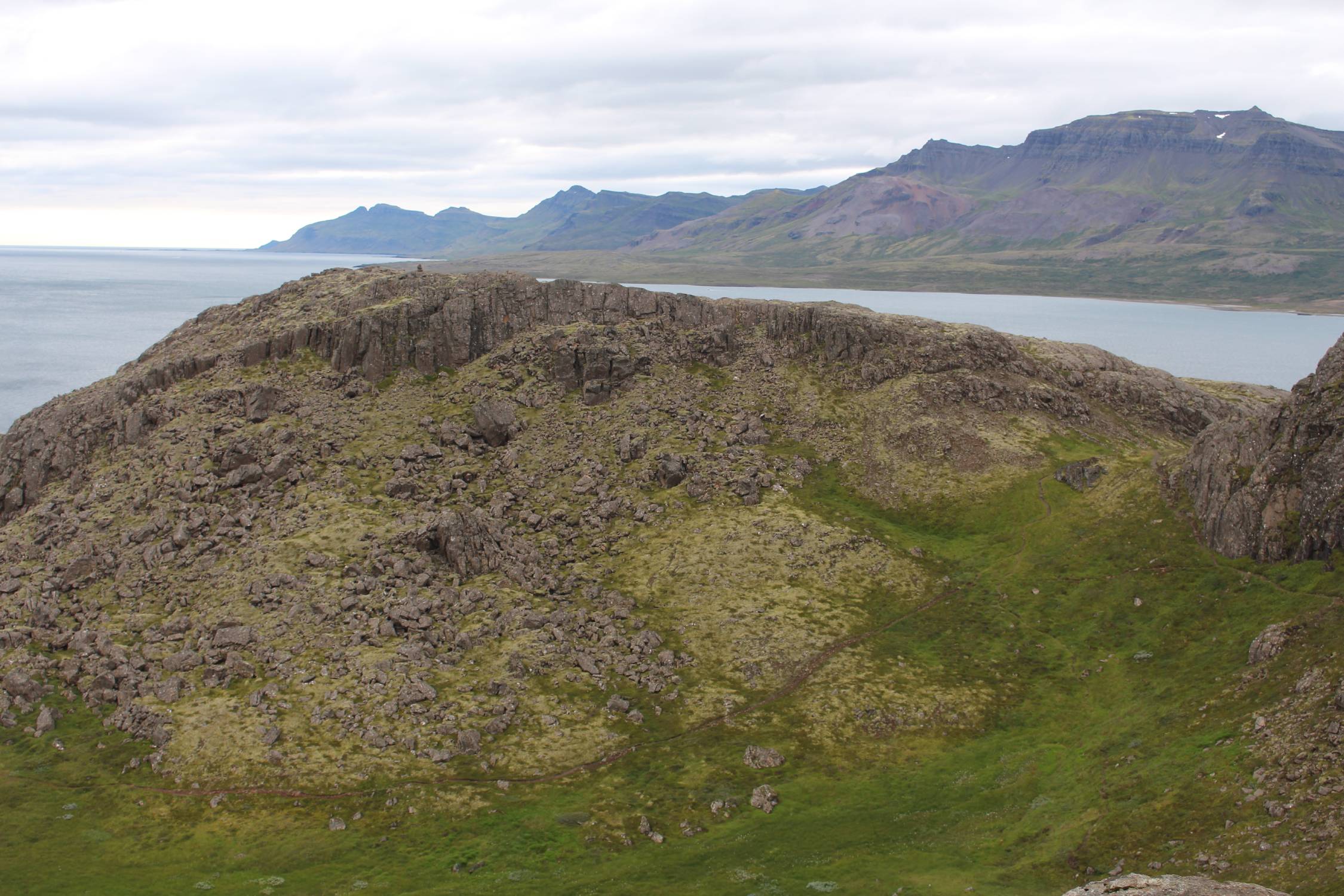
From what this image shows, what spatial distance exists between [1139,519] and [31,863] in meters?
97.7

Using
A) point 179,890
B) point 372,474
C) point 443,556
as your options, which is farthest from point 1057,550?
point 179,890

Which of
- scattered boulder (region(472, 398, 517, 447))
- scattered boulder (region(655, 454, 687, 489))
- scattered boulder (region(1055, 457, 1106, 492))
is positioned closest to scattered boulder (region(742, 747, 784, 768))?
scattered boulder (region(655, 454, 687, 489))

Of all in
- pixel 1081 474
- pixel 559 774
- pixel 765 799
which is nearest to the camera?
pixel 765 799

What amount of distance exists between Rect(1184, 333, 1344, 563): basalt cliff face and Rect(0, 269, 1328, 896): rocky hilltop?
2.55 meters

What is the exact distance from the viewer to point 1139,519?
91250 mm

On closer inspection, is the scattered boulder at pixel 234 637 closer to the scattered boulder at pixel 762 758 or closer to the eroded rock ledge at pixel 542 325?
the eroded rock ledge at pixel 542 325

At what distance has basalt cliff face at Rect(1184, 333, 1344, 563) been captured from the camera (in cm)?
7369

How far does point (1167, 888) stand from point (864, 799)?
2757 cm

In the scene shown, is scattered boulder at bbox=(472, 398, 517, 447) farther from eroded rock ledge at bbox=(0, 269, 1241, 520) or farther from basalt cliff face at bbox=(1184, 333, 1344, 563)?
basalt cliff face at bbox=(1184, 333, 1344, 563)

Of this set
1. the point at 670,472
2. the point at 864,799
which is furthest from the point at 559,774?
the point at 670,472

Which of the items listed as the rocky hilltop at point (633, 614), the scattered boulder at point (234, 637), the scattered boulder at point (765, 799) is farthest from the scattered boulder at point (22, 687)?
the scattered boulder at point (765, 799)

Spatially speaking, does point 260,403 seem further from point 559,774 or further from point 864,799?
point 864,799

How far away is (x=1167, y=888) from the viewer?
124ft

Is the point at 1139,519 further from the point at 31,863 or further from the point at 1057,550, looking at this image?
the point at 31,863
